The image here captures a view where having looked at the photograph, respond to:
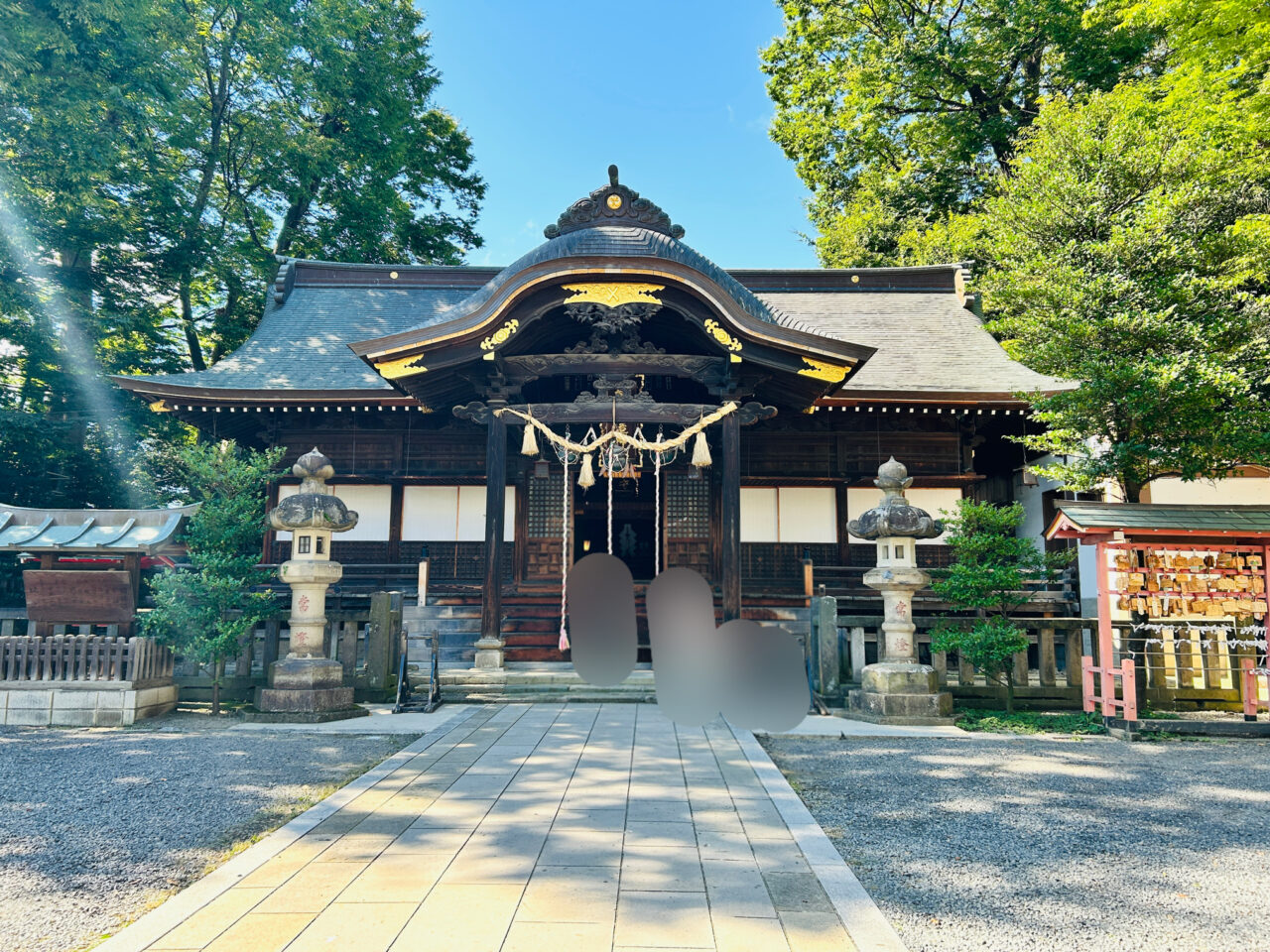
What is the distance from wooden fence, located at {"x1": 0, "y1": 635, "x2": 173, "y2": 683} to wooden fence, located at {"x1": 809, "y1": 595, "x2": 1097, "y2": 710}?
23.4 feet

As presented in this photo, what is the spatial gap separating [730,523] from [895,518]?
212 cm

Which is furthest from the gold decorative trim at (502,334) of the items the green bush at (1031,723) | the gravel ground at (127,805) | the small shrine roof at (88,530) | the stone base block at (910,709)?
the green bush at (1031,723)

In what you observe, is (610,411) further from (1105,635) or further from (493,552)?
(1105,635)

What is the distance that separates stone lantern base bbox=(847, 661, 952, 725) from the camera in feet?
24.2

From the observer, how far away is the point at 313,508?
7559 mm

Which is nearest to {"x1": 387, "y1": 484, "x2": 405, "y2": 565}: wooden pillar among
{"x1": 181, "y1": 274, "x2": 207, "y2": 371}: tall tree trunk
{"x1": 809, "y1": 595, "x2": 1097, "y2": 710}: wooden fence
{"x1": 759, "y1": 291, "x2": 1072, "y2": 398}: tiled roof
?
{"x1": 759, "y1": 291, "x2": 1072, "y2": 398}: tiled roof

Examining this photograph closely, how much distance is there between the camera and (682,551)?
1199cm

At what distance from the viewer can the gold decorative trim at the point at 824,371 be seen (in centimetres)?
908

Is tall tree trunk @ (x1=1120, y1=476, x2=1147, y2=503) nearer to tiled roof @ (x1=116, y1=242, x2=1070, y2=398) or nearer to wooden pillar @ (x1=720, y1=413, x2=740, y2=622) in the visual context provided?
tiled roof @ (x1=116, y1=242, x2=1070, y2=398)

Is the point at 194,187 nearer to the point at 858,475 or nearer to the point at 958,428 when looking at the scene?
the point at 858,475

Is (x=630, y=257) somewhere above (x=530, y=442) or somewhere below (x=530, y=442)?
above

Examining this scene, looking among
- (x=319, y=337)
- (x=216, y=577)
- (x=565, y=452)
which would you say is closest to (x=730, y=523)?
(x=565, y=452)

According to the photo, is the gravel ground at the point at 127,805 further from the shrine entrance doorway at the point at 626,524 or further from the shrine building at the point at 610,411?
the shrine entrance doorway at the point at 626,524

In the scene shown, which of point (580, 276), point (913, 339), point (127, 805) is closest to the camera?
point (127, 805)
